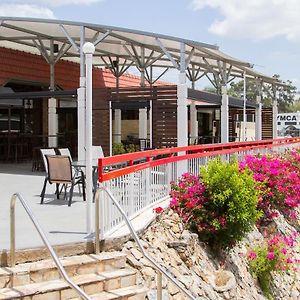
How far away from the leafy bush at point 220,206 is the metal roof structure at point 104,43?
6.02 m

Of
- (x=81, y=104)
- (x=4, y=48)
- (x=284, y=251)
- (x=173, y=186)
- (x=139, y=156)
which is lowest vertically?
(x=284, y=251)

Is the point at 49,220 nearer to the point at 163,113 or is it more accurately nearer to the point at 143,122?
the point at 163,113

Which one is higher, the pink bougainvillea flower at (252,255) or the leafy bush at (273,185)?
the leafy bush at (273,185)

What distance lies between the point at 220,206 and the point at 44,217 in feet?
8.23

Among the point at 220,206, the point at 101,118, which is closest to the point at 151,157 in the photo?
the point at 220,206

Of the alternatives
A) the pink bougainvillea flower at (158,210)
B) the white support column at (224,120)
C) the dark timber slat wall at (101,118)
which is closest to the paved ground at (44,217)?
the pink bougainvillea flower at (158,210)

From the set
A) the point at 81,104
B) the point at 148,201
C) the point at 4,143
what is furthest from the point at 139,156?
the point at 4,143

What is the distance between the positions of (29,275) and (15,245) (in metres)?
0.49

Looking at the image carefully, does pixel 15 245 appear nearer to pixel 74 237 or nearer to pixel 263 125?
pixel 74 237

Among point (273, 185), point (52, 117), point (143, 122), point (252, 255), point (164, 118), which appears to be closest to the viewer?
point (252, 255)

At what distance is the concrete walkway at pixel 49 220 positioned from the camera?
215 inches

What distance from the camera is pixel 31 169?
14750 millimetres

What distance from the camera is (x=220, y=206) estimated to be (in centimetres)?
725

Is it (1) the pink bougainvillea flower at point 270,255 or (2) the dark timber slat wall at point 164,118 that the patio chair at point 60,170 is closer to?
(1) the pink bougainvillea flower at point 270,255
